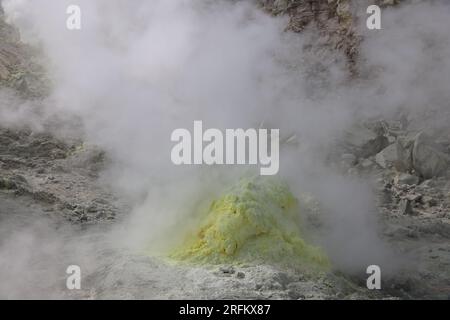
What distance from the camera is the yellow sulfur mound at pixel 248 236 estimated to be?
15.0 ft

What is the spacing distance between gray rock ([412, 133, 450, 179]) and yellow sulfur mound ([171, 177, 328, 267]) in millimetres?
4217

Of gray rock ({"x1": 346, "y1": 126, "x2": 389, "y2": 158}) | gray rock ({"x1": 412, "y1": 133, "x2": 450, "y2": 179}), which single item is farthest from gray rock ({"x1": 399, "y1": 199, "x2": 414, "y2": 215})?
gray rock ({"x1": 346, "y1": 126, "x2": 389, "y2": 158})

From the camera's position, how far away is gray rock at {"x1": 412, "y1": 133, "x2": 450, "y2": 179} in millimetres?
8367

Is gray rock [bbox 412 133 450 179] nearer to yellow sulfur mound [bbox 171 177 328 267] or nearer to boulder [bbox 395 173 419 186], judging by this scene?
boulder [bbox 395 173 419 186]

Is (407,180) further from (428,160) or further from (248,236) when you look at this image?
(248,236)

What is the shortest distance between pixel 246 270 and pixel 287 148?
2.57m

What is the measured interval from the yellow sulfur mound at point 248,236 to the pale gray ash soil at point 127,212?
8.2 inches

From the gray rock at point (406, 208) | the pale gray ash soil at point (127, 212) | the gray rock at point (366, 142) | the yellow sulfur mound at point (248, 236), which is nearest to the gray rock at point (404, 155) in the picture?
the pale gray ash soil at point (127, 212)

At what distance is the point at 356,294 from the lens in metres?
4.36

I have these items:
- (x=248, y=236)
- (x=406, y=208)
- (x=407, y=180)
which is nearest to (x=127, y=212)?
(x=248, y=236)

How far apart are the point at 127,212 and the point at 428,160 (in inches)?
198

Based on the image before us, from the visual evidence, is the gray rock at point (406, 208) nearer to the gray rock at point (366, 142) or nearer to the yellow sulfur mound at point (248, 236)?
the gray rock at point (366, 142)

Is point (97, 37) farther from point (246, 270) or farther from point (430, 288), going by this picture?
point (430, 288)
